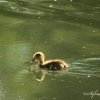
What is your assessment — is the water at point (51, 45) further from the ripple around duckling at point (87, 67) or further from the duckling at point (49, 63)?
the duckling at point (49, 63)

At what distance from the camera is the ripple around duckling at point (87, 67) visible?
8.75m

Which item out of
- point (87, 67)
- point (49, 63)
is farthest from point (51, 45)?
point (87, 67)

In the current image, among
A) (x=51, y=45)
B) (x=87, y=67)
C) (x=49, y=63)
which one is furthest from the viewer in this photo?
(x=51, y=45)

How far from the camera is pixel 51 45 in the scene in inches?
427

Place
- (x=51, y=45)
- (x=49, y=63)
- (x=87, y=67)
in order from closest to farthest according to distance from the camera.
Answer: (x=87, y=67), (x=49, y=63), (x=51, y=45)

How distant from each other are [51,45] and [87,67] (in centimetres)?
198

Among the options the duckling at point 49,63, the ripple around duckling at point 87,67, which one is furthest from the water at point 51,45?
the duckling at point 49,63

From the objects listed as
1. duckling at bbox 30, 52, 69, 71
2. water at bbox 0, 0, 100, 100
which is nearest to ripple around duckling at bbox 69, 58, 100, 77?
water at bbox 0, 0, 100, 100

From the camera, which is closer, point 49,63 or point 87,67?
point 87,67

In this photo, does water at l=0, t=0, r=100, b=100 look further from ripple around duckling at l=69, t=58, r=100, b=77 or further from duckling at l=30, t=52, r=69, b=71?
duckling at l=30, t=52, r=69, b=71

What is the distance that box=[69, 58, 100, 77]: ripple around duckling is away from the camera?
875 cm

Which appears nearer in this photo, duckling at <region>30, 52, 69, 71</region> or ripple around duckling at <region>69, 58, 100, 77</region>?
ripple around duckling at <region>69, 58, 100, 77</region>

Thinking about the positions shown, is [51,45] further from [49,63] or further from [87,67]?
[87,67]

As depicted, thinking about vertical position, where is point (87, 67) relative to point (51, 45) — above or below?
above
